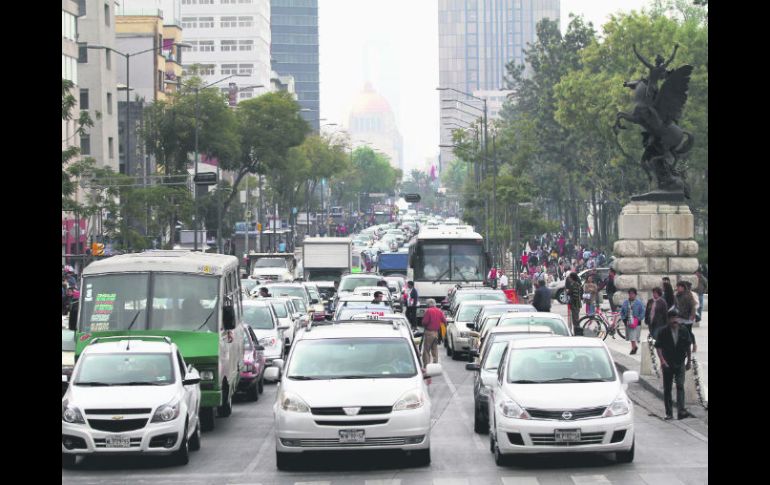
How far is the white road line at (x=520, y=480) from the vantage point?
16.9 metres

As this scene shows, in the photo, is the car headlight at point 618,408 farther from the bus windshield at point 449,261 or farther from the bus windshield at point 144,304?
the bus windshield at point 449,261

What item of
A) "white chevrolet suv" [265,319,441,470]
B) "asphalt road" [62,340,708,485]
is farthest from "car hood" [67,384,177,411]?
"white chevrolet suv" [265,319,441,470]

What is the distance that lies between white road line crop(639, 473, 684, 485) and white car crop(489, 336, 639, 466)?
1.78 ft

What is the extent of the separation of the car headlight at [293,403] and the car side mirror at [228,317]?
→ 196 inches

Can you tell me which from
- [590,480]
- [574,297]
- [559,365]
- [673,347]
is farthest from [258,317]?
[590,480]

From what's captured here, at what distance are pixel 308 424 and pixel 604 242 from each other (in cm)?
7740

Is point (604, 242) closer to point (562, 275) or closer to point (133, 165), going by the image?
point (562, 275)

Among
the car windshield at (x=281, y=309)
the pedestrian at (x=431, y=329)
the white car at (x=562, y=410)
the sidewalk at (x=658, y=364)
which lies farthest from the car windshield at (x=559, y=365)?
the car windshield at (x=281, y=309)

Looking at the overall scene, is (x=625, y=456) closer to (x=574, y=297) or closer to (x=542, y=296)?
(x=574, y=297)

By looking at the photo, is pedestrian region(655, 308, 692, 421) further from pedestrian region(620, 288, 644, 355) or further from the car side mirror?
pedestrian region(620, 288, 644, 355)
